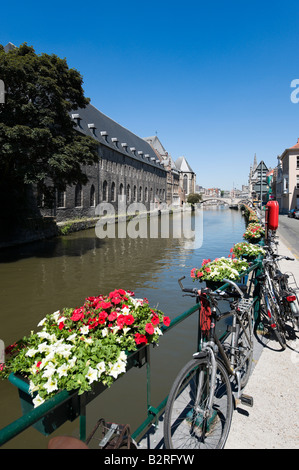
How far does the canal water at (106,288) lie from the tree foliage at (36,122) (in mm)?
4857

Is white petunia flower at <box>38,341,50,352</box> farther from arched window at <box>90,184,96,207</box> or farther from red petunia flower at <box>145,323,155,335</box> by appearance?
arched window at <box>90,184,96,207</box>

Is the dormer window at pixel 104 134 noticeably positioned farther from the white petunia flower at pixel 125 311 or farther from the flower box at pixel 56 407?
the flower box at pixel 56 407

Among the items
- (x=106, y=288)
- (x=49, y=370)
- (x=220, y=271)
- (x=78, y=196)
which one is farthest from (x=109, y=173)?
(x=49, y=370)

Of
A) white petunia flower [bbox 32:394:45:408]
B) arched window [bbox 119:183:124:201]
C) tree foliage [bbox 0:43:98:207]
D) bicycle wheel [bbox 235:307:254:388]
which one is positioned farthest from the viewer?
arched window [bbox 119:183:124:201]

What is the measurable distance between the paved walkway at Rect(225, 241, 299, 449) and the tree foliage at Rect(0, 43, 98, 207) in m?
15.8

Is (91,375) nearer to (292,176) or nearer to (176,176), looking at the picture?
(292,176)

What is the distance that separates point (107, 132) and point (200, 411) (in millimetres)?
53153

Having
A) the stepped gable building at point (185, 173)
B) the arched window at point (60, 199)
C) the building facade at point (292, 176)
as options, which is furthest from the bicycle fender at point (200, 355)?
the stepped gable building at point (185, 173)

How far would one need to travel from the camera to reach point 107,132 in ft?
169

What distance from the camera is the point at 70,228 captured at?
1179 inches

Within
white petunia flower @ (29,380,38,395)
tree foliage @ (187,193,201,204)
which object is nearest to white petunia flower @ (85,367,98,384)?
white petunia flower @ (29,380,38,395)

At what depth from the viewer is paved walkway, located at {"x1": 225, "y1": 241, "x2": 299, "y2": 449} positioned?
9.62 feet
